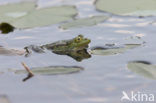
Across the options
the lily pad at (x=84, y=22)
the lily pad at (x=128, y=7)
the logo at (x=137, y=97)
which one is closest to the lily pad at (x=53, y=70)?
the logo at (x=137, y=97)

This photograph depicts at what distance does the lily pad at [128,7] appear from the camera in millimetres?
4859

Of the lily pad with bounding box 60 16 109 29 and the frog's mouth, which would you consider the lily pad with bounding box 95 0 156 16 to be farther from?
the frog's mouth

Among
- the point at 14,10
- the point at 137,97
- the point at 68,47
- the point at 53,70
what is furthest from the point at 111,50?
the point at 14,10

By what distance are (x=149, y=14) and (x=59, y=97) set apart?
2.20 m

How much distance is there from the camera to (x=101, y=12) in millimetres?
5105

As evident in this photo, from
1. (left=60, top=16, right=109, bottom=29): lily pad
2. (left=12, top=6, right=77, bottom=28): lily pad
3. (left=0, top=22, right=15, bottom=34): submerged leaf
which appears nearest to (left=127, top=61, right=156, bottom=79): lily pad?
(left=60, top=16, right=109, bottom=29): lily pad

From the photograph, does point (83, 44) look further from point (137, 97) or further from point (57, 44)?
point (137, 97)

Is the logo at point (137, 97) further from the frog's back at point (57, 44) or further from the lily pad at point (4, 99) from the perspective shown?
Result: the frog's back at point (57, 44)

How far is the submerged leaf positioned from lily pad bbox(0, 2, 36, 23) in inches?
8.6

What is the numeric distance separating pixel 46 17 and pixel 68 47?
0.99 meters

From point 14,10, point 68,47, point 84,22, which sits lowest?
point 68,47

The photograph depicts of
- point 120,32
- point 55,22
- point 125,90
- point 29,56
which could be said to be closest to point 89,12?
point 55,22

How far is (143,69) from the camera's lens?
3.24 meters

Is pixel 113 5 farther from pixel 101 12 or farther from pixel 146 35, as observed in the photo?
pixel 146 35
